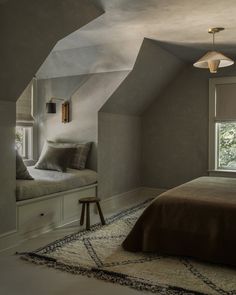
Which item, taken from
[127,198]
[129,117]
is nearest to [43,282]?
[127,198]

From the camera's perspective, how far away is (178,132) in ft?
19.4

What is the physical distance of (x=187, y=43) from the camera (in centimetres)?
447

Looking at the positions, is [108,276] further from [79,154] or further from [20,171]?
[79,154]

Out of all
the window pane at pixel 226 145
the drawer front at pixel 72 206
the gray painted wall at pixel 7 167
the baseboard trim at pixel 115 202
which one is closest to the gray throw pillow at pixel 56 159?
the drawer front at pixel 72 206

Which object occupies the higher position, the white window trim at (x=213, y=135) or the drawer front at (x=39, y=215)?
the white window trim at (x=213, y=135)

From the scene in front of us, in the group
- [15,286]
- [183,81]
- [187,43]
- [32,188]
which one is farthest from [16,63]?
[183,81]

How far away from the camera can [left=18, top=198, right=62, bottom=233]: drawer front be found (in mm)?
3555

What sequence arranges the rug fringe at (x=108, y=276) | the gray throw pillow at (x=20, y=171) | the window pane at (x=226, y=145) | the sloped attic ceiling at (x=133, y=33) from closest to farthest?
1. the rug fringe at (x=108, y=276)
2. the sloped attic ceiling at (x=133, y=33)
3. the gray throw pillow at (x=20, y=171)
4. the window pane at (x=226, y=145)

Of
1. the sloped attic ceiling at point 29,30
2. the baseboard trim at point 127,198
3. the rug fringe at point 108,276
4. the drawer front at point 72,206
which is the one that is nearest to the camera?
the rug fringe at point 108,276

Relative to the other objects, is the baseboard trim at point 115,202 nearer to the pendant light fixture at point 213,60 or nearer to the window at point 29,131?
the window at point 29,131

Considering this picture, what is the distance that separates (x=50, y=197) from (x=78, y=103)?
1.76 metres

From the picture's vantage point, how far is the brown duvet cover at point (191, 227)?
277cm

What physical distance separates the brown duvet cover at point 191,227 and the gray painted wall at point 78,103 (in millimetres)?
1967

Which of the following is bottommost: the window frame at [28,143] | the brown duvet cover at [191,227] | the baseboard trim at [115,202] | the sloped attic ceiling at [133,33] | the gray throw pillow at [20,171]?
the baseboard trim at [115,202]
